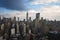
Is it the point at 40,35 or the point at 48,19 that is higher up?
the point at 48,19

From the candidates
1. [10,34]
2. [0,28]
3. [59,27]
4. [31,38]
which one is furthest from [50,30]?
[0,28]

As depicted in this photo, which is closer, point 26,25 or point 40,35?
point 40,35

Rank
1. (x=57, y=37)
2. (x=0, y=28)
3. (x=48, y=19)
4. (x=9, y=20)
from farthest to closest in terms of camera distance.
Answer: (x=9, y=20)
(x=0, y=28)
(x=48, y=19)
(x=57, y=37)

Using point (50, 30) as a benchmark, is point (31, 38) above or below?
below

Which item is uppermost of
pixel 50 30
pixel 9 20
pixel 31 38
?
pixel 9 20

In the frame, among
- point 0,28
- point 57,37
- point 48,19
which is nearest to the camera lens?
point 57,37

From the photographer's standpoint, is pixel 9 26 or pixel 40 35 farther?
pixel 9 26

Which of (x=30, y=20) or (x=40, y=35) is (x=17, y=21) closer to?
(x=30, y=20)

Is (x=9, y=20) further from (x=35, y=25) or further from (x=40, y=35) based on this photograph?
(x=40, y=35)

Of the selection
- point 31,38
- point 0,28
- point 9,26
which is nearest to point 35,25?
point 31,38
